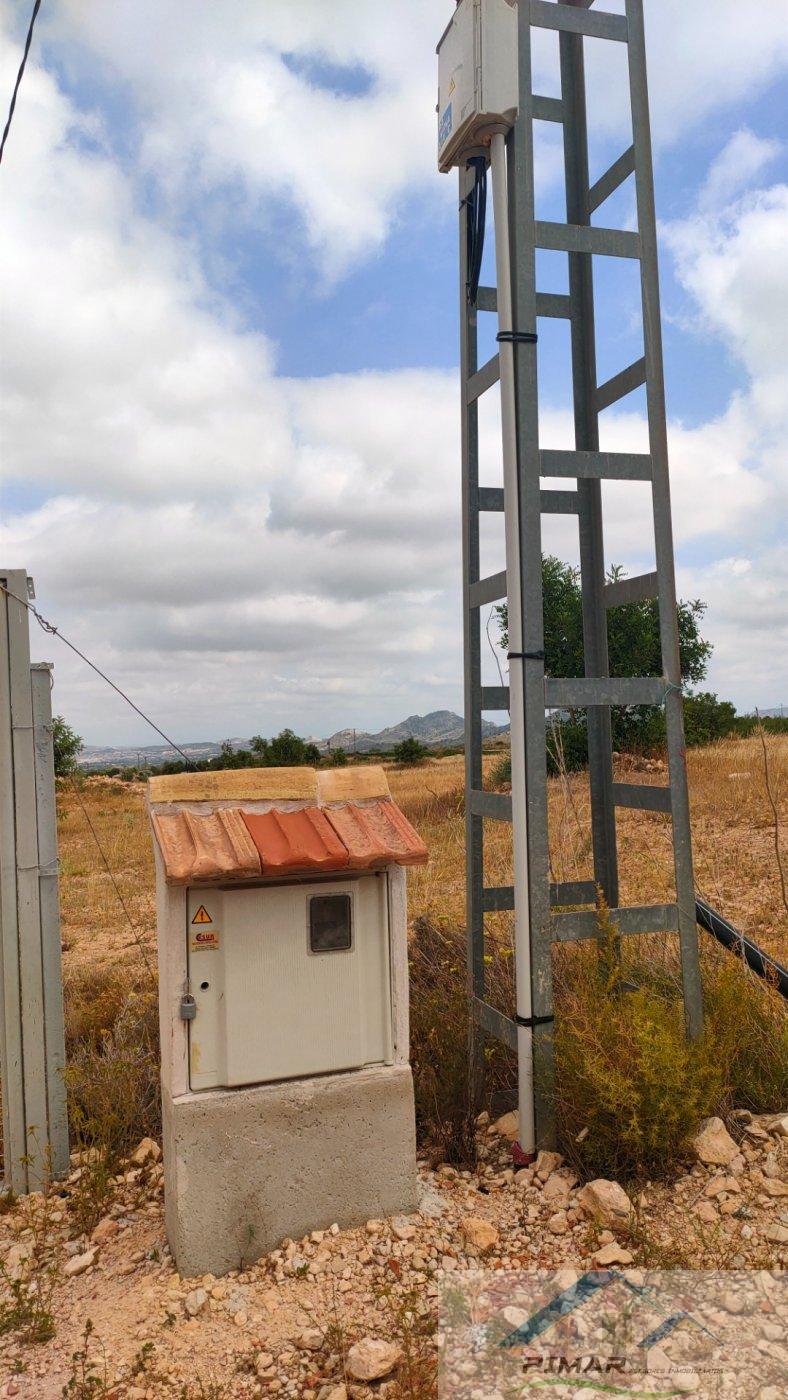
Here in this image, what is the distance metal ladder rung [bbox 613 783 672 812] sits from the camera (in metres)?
4.67

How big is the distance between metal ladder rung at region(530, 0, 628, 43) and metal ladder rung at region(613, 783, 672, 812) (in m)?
3.66

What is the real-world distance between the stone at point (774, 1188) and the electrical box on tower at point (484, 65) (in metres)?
4.70

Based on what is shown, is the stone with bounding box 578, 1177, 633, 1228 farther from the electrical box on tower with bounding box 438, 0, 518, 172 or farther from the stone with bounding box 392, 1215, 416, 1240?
the electrical box on tower with bounding box 438, 0, 518, 172

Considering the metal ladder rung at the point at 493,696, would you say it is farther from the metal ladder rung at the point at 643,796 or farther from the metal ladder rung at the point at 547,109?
the metal ladder rung at the point at 547,109

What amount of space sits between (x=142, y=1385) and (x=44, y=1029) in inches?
70.1

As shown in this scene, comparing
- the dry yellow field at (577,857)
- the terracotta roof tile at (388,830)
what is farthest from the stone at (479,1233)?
the dry yellow field at (577,857)

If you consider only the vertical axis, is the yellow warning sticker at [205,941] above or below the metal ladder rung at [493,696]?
below

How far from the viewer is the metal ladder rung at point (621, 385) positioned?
4.85 meters

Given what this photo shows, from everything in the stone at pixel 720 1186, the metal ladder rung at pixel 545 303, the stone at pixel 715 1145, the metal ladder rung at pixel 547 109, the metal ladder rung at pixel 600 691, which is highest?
the metal ladder rung at pixel 547 109

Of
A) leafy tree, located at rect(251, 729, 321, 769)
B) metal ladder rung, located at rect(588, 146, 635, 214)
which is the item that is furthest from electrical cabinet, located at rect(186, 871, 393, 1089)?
leafy tree, located at rect(251, 729, 321, 769)

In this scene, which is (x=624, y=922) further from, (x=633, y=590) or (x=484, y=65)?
(x=484, y=65)

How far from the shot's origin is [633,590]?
495 cm

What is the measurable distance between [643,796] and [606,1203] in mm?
1876

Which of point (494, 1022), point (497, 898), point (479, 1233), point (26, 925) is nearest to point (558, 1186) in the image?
point (479, 1233)
